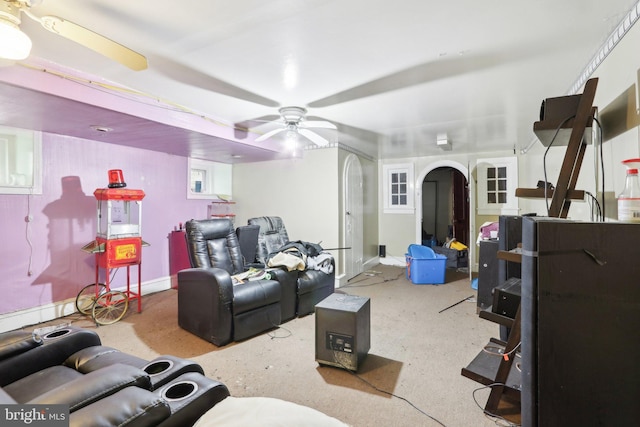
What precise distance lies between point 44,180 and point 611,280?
4719 mm

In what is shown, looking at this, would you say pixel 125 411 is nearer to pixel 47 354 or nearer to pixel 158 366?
pixel 158 366

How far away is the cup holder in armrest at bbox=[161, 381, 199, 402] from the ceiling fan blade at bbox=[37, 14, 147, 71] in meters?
1.59

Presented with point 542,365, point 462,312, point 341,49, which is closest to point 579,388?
point 542,365

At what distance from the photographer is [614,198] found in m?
1.70

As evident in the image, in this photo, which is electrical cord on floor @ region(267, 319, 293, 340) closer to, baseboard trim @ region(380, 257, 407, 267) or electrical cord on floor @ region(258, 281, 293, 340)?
electrical cord on floor @ region(258, 281, 293, 340)

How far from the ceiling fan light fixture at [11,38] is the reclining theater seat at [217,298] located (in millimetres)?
1917

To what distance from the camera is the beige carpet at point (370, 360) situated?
74.9 inches

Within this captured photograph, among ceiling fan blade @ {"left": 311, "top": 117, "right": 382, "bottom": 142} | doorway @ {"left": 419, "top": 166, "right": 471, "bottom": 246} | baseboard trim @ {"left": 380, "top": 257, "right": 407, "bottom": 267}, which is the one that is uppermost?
ceiling fan blade @ {"left": 311, "top": 117, "right": 382, "bottom": 142}

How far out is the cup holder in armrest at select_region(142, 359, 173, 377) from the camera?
123cm

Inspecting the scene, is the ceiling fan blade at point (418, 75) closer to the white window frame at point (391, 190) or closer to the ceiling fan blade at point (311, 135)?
the ceiling fan blade at point (311, 135)

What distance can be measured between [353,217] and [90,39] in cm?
415

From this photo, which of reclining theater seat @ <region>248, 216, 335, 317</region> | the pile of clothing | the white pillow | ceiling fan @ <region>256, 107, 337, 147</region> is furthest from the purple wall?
the white pillow

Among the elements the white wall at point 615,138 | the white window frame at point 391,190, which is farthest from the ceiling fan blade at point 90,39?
the white window frame at point 391,190

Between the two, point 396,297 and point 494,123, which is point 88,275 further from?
point 494,123
